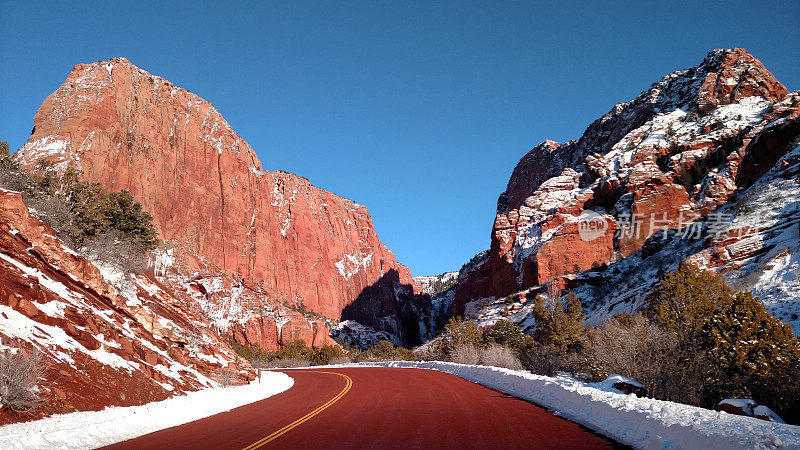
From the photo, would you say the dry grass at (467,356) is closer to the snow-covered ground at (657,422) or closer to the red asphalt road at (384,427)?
the red asphalt road at (384,427)

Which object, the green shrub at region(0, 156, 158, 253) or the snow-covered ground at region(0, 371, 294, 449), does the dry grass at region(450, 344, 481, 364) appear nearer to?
the green shrub at region(0, 156, 158, 253)

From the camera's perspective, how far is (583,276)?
68562mm

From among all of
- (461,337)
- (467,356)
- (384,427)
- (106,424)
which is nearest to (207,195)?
(461,337)

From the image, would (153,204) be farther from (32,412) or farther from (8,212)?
(32,412)

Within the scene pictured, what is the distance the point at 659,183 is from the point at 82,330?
76780 millimetres

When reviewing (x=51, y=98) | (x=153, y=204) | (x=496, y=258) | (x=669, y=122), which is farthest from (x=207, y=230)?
(x=669, y=122)

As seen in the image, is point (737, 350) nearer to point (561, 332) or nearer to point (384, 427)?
point (384, 427)

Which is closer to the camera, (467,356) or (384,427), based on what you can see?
(384,427)

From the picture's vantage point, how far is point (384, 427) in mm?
A: 9672

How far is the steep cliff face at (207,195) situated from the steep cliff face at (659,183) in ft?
141

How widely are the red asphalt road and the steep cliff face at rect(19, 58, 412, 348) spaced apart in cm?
6128

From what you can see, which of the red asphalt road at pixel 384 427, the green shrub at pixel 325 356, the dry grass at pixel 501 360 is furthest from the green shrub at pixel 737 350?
the green shrub at pixel 325 356

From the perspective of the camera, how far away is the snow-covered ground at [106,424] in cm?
734

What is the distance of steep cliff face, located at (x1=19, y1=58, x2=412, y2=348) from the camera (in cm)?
6969
